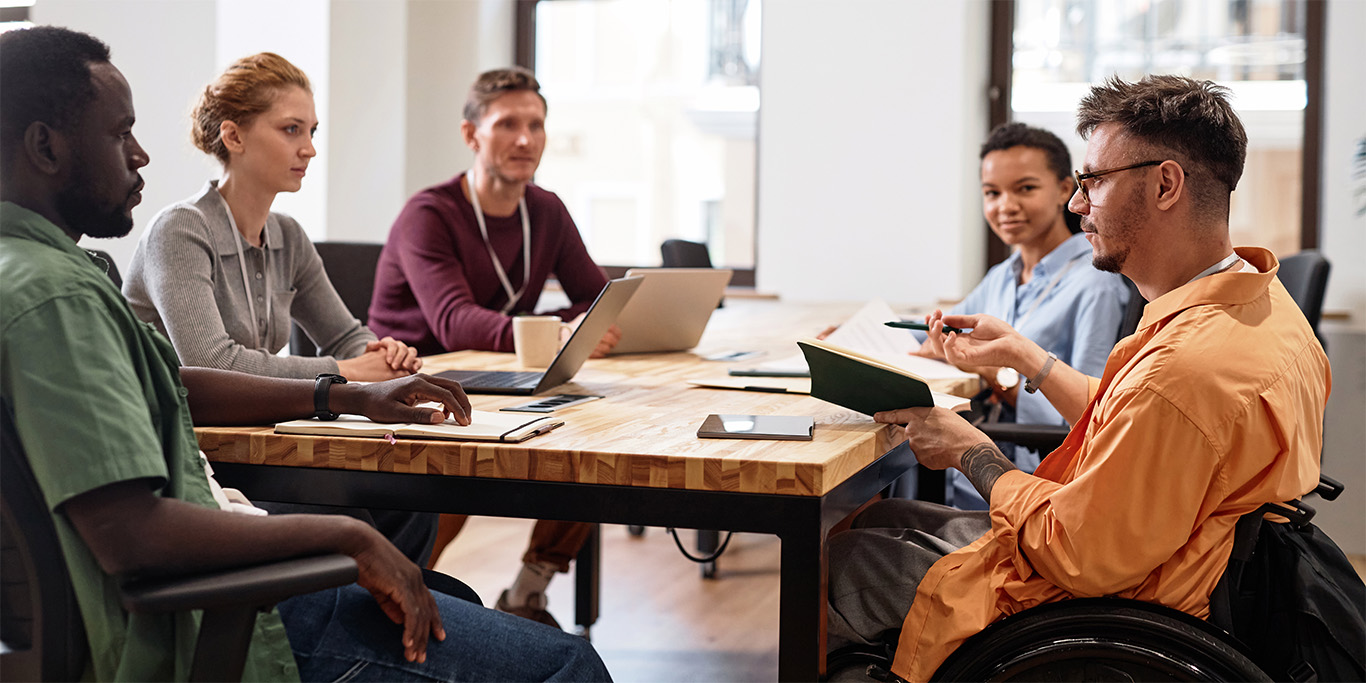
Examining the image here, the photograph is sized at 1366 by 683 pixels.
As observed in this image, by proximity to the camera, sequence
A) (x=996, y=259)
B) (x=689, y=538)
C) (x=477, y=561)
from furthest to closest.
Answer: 1. (x=996, y=259)
2. (x=689, y=538)
3. (x=477, y=561)

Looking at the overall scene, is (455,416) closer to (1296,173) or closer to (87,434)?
(87,434)

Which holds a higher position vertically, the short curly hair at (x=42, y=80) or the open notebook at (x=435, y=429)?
the short curly hair at (x=42, y=80)

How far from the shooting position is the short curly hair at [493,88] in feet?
8.27

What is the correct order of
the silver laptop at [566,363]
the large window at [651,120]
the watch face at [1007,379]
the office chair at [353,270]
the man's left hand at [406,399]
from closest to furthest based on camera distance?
the man's left hand at [406,399] → the silver laptop at [566,363] → the watch face at [1007,379] → the office chair at [353,270] → the large window at [651,120]

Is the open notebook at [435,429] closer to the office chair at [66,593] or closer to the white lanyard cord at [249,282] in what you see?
the office chair at [66,593]

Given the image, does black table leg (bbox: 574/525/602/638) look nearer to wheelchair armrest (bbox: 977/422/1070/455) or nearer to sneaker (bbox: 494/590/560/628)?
sneaker (bbox: 494/590/560/628)

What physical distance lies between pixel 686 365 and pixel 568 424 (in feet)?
2.39

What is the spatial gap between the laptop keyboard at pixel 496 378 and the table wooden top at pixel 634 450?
5 cm

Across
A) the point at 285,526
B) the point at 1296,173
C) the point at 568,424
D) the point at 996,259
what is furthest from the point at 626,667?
the point at 1296,173

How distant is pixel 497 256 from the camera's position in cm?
250

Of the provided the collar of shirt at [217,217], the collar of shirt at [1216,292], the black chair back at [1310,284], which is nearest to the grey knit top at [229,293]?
the collar of shirt at [217,217]

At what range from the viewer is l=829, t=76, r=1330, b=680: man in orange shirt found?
109cm

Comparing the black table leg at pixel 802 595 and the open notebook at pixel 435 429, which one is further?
the open notebook at pixel 435 429

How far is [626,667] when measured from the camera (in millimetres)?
2488
